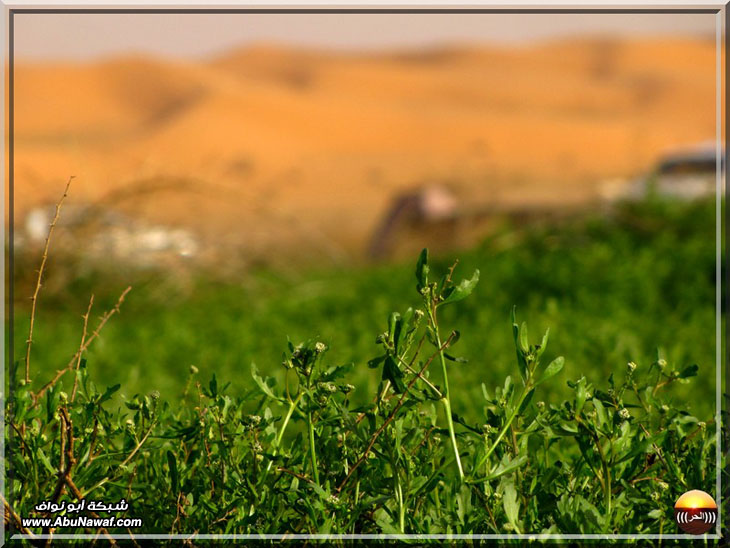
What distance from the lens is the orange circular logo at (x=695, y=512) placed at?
5.73ft

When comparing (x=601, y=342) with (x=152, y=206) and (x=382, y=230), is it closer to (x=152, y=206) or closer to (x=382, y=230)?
(x=152, y=206)

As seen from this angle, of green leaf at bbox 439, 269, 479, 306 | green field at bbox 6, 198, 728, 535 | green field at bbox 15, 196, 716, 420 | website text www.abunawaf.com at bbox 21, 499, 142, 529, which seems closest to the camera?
green leaf at bbox 439, 269, 479, 306

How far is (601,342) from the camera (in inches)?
159

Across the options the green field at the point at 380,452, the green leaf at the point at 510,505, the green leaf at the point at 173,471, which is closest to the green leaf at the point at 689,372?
the green field at the point at 380,452

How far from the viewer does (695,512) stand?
68.9 inches

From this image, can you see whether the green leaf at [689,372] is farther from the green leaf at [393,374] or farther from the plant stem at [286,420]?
the plant stem at [286,420]

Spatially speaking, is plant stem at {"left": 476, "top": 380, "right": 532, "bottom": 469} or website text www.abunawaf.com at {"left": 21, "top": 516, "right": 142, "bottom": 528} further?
website text www.abunawaf.com at {"left": 21, "top": 516, "right": 142, "bottom": 528}

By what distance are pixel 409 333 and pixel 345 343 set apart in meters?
2.99

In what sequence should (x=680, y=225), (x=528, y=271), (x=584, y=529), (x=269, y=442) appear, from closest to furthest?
(x=584, y=529) → (x=269, y=442) → (x=528, y=271) → (x=680, y=225)

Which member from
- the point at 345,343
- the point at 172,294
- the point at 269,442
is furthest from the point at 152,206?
the point at 269,442

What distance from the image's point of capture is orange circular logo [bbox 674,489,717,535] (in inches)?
68.7

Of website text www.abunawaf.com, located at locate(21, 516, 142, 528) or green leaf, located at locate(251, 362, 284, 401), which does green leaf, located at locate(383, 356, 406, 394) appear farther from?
website text www.abunawaf.com, located at locate(21, 516, 142, 528)

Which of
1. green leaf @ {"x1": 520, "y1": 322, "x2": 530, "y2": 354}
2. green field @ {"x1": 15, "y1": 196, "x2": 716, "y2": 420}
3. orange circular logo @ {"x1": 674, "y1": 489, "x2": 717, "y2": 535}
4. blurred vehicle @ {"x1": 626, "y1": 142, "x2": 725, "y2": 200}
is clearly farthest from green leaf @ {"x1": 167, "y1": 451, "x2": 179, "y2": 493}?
blurred vehicle @ {"x1": 626, "y1": 142, "x2": 725, "y2": 200}

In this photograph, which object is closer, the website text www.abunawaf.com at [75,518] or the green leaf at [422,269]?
the green leaf at [422,269]
